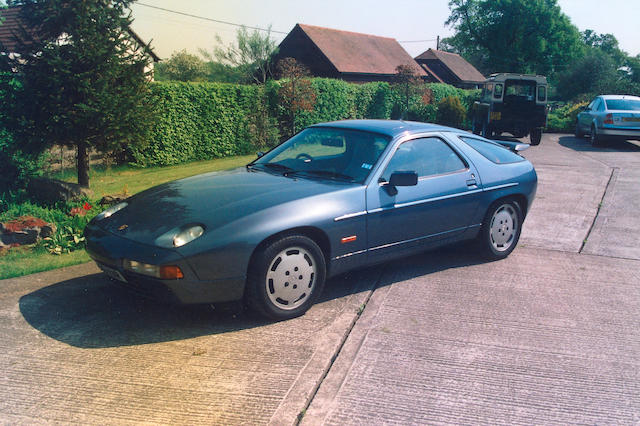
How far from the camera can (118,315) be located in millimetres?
4215

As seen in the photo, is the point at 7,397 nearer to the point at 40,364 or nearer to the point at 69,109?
the point at 40,364

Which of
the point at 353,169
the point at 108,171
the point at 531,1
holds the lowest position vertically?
the point at 108,171

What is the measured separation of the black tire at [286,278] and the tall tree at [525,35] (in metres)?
67.0

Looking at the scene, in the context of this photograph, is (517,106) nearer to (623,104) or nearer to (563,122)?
(623,104)

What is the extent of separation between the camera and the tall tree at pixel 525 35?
2510 inches

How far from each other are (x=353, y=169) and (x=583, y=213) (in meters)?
4.92

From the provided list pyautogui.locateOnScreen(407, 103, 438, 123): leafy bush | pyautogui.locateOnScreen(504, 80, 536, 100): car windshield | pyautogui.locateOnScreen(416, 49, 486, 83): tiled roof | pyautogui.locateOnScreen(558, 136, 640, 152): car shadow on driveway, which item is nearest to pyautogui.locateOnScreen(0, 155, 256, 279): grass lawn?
pyautogui.locateOnScreen(504, 80, 536, 100): car windshield

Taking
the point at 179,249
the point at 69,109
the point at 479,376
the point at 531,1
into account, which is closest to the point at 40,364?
the point at 179,249

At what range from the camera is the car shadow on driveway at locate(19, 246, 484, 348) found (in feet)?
12.8

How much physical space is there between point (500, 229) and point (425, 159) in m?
1.28

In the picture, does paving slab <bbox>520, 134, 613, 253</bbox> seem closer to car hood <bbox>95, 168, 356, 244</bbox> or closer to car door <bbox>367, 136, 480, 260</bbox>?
car door <bbox>367, 136, 480, 260</bbox>

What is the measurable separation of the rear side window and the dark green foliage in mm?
21213

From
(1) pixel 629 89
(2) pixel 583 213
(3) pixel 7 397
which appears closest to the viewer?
(3) pixel 7 397

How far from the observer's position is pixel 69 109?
8.30 meters
